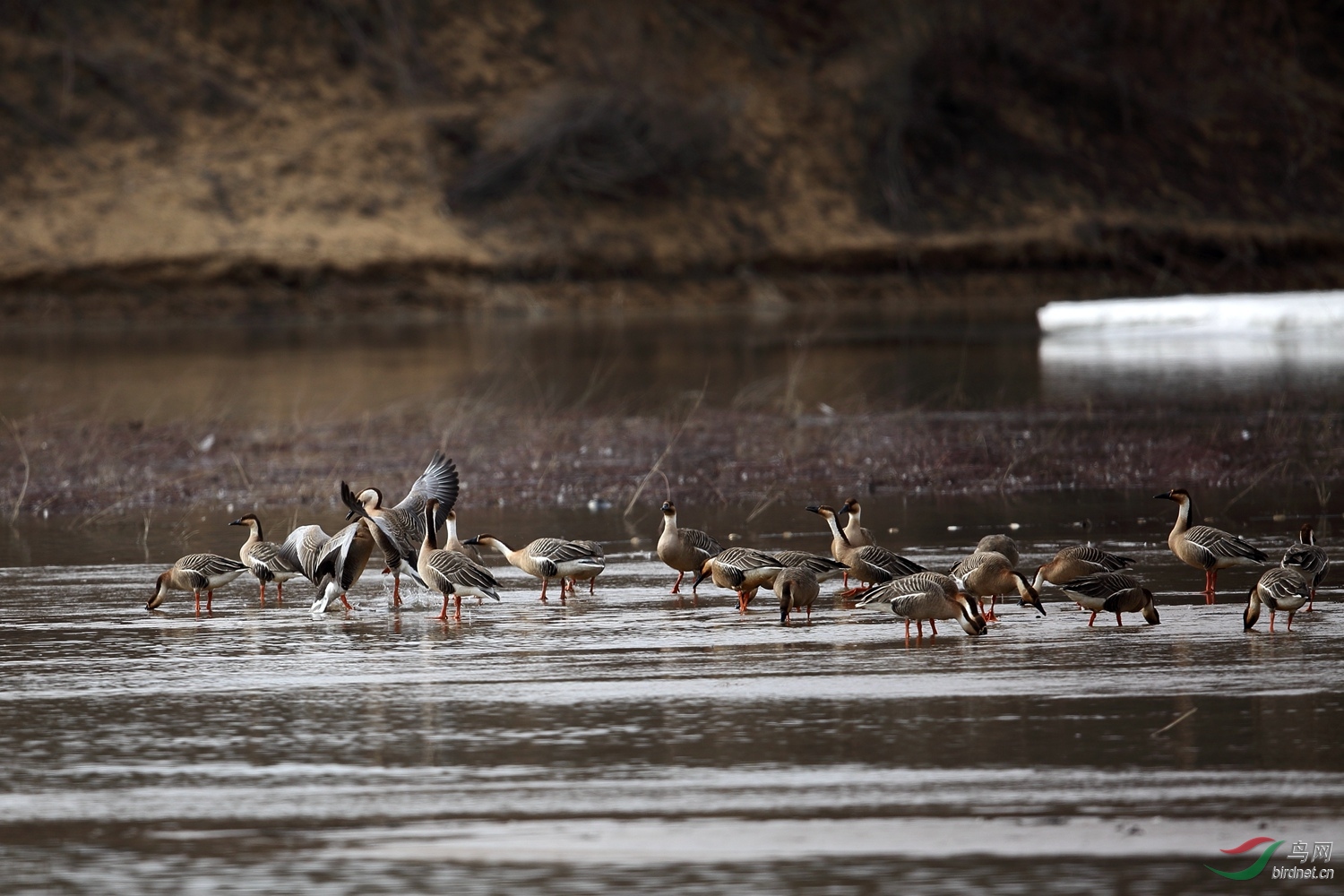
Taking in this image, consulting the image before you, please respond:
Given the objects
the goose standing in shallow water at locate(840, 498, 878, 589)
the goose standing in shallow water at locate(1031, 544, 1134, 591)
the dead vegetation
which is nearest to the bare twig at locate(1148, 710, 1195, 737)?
the goose standing in shallow water at locate(1031, 544, 1134, 591)

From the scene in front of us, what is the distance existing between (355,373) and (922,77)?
32555 mm

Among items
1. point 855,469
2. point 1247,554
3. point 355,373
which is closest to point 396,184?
point 355,373

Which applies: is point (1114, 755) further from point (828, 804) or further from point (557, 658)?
point (557, 658)

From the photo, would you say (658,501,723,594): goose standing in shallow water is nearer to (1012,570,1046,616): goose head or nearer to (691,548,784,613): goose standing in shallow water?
(691,548,784,613): goose standing in shallow water

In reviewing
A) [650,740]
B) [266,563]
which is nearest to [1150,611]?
[650,740]

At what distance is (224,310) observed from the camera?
149 feet

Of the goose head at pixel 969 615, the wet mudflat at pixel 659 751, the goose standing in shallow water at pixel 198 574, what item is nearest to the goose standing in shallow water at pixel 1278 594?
the wet mudflat at pixel 659 751

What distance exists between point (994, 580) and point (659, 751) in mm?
3110

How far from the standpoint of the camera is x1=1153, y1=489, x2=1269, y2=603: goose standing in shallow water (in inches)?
398

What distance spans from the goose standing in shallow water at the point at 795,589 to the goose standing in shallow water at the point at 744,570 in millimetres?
92

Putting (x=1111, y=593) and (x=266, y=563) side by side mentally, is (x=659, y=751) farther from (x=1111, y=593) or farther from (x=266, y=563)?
(x=266, y=563)

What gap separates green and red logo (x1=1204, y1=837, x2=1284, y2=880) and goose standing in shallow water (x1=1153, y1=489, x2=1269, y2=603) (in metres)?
4.22

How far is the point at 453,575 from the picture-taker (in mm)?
9891

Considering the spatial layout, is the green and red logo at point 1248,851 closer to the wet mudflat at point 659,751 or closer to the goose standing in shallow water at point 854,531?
the wet mudflat at point 659,751
